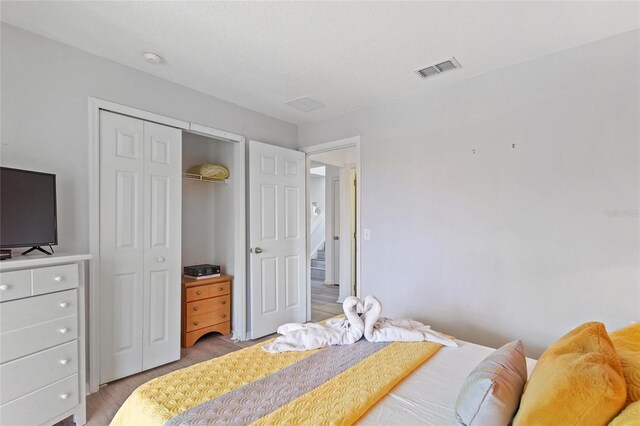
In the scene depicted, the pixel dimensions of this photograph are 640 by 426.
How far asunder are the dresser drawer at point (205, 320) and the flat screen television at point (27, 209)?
154 centimetres

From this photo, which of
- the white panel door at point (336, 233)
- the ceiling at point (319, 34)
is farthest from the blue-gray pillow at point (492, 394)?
→ the white panel door at point (336, 233)

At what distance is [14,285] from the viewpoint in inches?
64.1

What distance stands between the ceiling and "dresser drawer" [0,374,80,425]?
2.17 metres

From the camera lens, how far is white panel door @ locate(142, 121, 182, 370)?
2.63 meters

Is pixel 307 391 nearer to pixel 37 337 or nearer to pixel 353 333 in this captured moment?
pixel 353 333

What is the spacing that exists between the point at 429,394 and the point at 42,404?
2029 millimetres

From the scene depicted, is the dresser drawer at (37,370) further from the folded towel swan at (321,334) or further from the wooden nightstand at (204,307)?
the wooden nightstand at (204,307)

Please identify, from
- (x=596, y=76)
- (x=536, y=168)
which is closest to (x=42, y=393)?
(x=536, y=168)

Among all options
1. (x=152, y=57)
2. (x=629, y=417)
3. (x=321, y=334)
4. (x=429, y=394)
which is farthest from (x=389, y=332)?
(x=152, y=57)

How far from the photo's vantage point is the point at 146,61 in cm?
244

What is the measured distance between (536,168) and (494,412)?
1.99 m

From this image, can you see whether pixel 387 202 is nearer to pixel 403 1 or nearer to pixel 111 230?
pixel 403 1

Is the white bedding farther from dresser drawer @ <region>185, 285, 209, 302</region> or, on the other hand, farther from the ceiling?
dresser drawer @ <region>185, 285, 209, 302</region>

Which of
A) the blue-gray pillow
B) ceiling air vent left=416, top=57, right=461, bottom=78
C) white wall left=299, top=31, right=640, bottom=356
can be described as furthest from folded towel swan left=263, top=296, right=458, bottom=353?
ceiling air vent left=416, top=57, right=461, bottom=78
